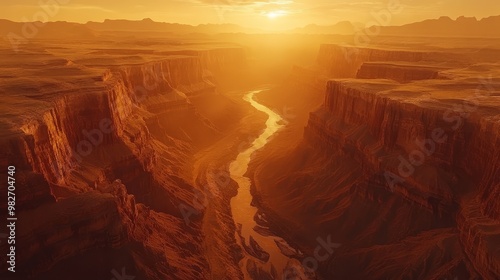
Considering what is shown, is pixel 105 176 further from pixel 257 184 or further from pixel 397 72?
pixel 397 72

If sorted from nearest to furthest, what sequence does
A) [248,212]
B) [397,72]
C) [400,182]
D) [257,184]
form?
[400,182] < [248,212] < [257,184] < [397,72]

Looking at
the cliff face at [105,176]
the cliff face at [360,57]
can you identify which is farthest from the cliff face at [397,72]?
the cliff face at [105,176]

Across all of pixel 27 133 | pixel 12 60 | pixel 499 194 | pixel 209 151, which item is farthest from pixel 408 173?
pixel 12 60

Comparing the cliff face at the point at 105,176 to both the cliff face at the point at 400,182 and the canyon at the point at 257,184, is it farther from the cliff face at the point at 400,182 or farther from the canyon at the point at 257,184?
the cliff face at the point at 400,182

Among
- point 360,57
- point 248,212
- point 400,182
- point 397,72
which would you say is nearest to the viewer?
point 400,182

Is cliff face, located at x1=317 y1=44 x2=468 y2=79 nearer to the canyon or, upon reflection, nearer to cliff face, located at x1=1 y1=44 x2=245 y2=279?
the canyon

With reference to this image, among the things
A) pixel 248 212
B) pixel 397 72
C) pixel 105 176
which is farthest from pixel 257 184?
pixel 397 72

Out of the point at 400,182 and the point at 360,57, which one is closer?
the point at 400,182
